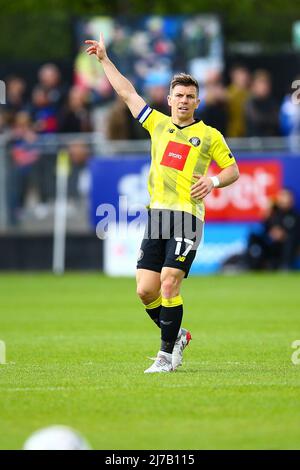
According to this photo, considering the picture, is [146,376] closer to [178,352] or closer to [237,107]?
[178,352]

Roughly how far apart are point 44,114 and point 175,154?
17.0 m

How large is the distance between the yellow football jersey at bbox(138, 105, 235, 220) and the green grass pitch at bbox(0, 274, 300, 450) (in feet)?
5.08

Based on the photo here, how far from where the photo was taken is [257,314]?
18125 millimetres

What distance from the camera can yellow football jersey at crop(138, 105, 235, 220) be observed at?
37.0ft

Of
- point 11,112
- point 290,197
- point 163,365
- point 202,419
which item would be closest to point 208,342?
point 163,365

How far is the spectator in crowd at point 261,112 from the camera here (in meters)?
26.9

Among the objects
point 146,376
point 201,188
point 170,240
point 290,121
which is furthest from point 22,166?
point 146,376

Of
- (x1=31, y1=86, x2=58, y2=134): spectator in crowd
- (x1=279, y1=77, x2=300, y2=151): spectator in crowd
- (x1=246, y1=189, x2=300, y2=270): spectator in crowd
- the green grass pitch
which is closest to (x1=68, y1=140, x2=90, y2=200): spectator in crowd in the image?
(x1=31, y1=86, x2=58, y2=134): spectator in crowd

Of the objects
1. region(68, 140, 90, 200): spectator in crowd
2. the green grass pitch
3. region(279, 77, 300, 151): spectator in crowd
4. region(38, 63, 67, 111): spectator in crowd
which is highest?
region(38, 63, 67, 111): spectator in crowd

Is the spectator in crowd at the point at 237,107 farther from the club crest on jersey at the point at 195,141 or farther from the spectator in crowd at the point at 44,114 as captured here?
the club crest on jersey at the point at 195,141

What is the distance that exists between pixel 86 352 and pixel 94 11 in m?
32.7

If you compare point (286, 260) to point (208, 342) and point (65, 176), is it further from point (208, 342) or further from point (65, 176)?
point (208, 342)

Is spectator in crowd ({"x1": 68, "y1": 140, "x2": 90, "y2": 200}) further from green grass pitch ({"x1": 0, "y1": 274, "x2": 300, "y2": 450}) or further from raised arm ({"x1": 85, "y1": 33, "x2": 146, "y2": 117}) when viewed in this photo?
raised arm ({"x1": 85, "y1": 33, "x2": 146, "y2": 117})

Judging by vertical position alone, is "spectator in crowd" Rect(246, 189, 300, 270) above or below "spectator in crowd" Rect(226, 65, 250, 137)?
below
